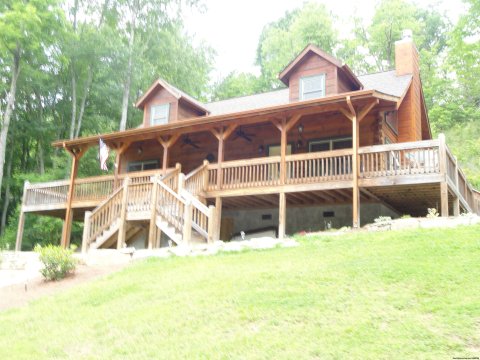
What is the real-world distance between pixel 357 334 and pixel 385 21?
4037 centimetres

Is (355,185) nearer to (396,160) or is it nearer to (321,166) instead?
(396,160)

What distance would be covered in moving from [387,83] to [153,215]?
11.6 metres

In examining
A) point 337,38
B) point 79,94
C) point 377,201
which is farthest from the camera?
point 337,38

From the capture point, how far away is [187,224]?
14.4 m

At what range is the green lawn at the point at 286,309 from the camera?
6609 millimetres

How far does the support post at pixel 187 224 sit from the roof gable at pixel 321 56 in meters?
7.61

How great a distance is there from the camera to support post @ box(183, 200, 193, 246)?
14.3 metres

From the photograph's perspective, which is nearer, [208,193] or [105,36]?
[208,193]

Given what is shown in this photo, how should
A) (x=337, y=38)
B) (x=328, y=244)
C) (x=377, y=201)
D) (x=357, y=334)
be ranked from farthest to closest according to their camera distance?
(x=337, y=38) < (x=377, y=201) < (x=328, y=244) < (x=357, y=334)

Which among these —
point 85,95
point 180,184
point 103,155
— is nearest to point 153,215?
point 180,184

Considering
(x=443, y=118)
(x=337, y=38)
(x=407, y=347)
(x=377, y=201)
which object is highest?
(x=337, y=38)

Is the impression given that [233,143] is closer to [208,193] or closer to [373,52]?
[208,193]

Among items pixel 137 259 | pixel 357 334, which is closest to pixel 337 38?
pixel 137 259

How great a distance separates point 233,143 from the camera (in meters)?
21.5
